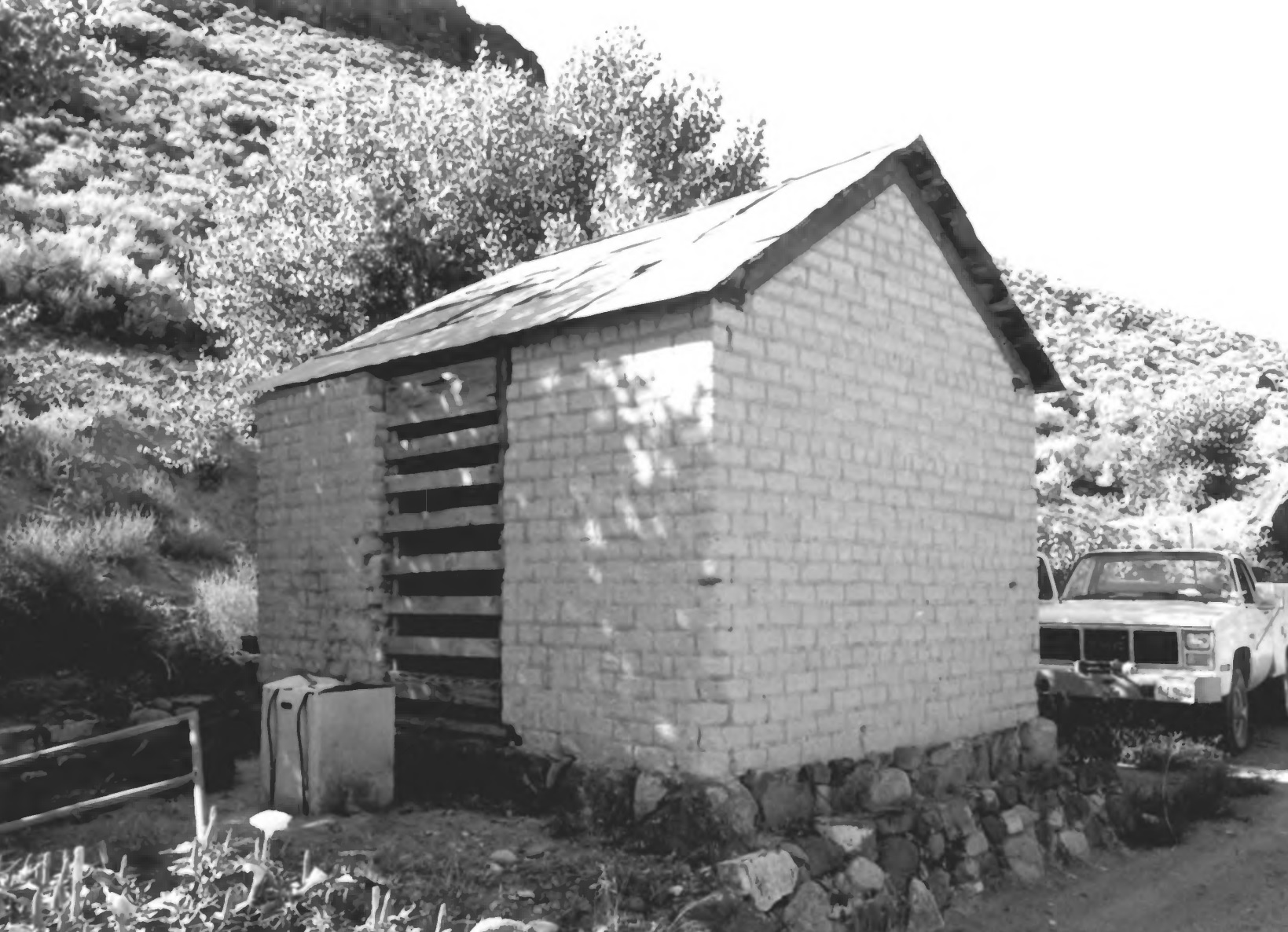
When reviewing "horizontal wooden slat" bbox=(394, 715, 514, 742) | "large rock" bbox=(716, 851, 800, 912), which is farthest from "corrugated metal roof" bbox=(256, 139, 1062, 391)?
"large rock" bbox=(716, 851, 800, 912)

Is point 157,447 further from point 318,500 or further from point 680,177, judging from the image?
point 318,500

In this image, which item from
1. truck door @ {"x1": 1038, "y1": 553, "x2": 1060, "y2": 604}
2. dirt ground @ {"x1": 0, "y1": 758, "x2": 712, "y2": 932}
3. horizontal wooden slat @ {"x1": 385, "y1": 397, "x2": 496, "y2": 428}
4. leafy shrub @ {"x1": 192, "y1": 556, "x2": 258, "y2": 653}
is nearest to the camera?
dirt ground @ {"x1": 0, "y1": 758, "x2": 712, "y2": 932}

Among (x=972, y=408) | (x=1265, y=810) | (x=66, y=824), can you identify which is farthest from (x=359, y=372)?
(x=1265, y=810)

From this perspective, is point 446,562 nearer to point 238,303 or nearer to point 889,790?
point 889,790

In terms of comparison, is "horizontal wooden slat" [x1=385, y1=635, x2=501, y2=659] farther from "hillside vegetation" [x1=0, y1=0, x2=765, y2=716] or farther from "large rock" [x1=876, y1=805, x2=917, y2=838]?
"hillside vegetation" [x1=0, y1=0, x2=765, y2=716]

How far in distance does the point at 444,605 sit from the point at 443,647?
292mm

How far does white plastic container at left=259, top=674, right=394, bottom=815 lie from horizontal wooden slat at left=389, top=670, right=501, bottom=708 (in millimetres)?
470

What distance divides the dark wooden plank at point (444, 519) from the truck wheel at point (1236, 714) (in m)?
7.18

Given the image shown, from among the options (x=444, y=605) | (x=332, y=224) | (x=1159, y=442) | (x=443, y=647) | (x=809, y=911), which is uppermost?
(x=332, y=224)

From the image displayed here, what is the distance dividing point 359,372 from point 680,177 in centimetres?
1193

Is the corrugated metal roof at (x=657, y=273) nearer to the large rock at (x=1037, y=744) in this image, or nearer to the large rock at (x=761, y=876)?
the large rock at (x=1037, y=744)

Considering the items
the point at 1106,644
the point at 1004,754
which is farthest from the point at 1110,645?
the point at 1004,754

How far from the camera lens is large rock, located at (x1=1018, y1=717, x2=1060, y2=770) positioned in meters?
8.73

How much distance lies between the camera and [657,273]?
286 inches
